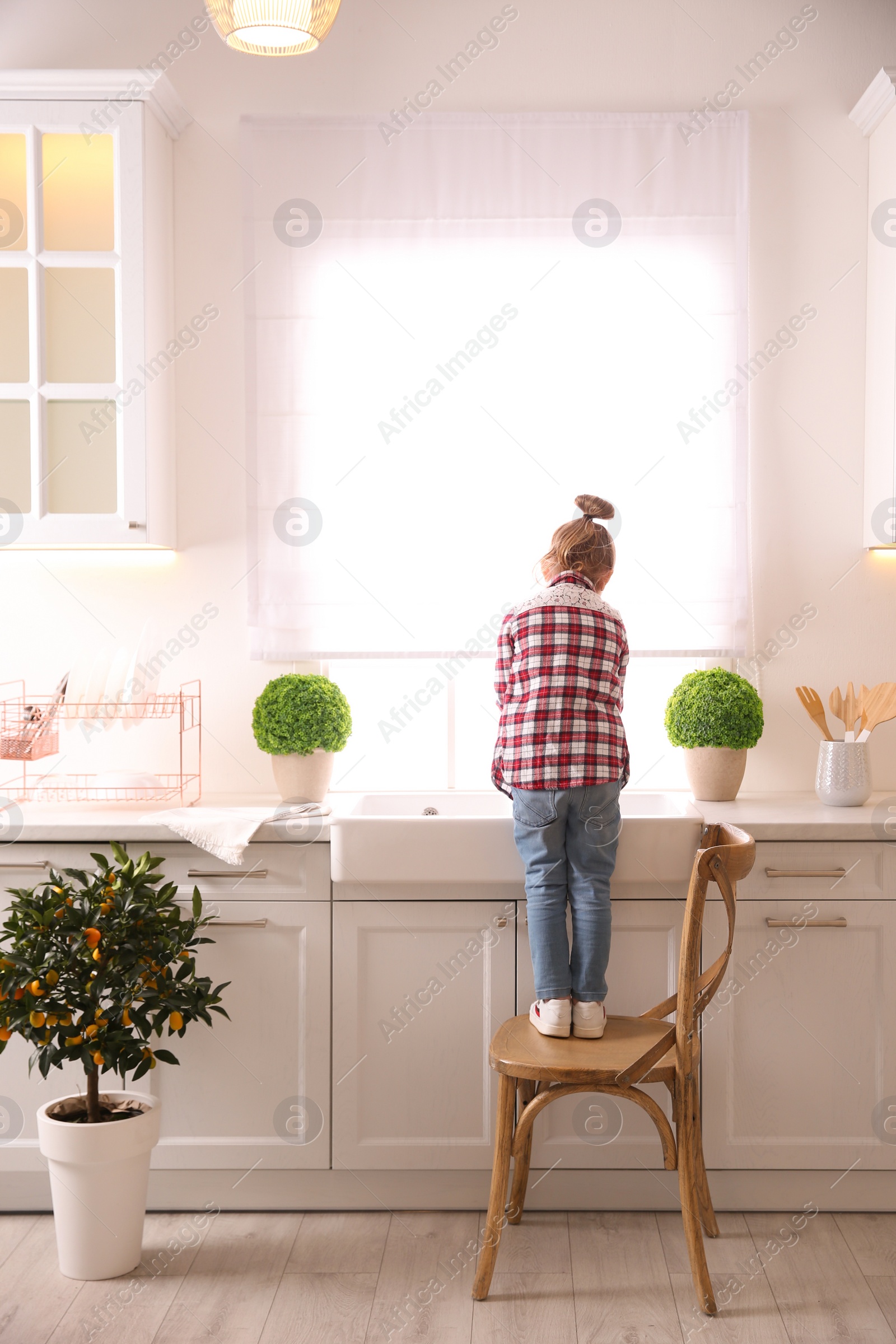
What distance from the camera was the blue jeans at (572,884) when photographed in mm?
2068

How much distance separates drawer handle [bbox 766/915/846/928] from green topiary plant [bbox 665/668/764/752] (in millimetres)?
434

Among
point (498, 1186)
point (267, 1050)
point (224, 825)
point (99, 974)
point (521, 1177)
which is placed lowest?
point (521, 1177)

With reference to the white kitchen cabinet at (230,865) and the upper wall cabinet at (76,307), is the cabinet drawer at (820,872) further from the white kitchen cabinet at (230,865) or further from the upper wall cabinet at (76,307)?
the upper wall cabinet at (76,307)

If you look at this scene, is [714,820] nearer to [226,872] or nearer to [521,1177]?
[521,1177]

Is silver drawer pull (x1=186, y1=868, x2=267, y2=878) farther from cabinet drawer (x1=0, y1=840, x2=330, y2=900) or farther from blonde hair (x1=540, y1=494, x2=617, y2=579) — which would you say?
blonde hair (x1=540, y1=494, x2=617, y2=579)

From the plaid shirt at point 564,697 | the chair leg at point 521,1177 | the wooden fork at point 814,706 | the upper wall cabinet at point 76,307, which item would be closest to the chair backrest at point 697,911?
the plaid shirt at point 564,697

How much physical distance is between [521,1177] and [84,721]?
55.3 inches

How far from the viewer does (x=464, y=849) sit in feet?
7.28

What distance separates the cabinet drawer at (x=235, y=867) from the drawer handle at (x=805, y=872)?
3.12ft

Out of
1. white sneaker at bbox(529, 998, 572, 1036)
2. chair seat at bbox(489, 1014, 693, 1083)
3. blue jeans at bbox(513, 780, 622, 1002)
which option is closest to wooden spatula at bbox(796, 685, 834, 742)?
blue jeans at bbox(513, 780, 622, 1002)

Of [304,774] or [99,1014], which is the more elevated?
[304,774]

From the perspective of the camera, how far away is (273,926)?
2.28 m

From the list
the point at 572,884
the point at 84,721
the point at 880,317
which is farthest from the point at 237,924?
the point at 880,317

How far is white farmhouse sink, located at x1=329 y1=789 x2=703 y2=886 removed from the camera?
87.2 inches
